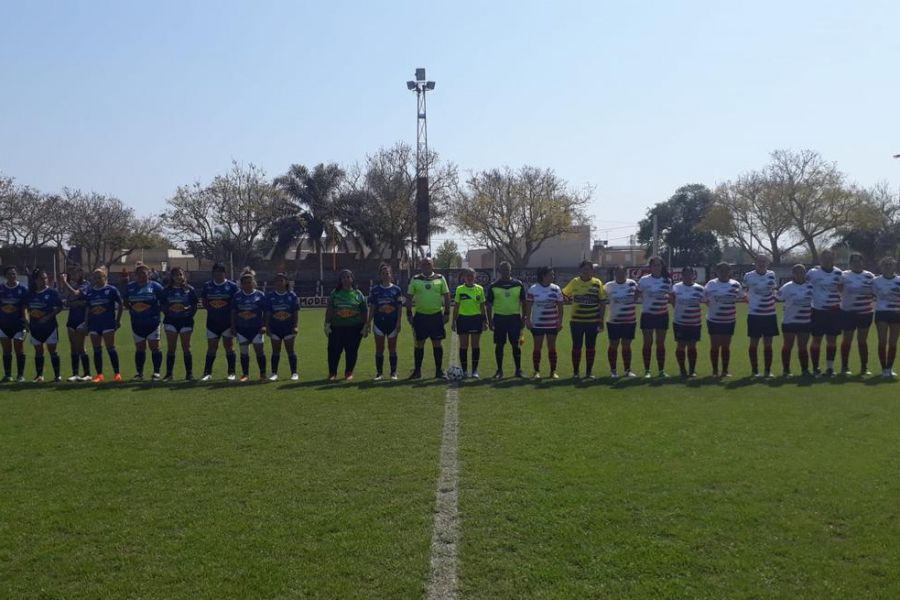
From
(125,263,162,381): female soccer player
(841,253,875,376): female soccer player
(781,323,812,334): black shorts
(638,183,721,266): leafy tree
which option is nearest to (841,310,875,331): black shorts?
(841,253,875,376): female soccer player

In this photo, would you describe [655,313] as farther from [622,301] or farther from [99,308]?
[99,308]

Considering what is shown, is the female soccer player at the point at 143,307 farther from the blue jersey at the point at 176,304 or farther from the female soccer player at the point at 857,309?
the female soccer player at the point at 857,309

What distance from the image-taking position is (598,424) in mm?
8109

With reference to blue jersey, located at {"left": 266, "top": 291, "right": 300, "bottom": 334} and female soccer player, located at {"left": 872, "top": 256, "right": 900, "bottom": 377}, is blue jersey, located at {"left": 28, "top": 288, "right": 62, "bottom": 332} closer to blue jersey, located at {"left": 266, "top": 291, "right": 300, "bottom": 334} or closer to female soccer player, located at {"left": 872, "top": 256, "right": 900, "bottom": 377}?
blue jersey, located at {"left": 266, "top": 291, "right": 300, "bottom": 334}

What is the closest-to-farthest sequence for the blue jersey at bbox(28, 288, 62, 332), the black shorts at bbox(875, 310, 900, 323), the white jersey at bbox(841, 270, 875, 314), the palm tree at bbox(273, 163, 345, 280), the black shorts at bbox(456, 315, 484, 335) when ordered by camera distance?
the black shorts at bbox(875, 310, 900, 323) < the white jersey at bbox(841, 270, 875, 314) < the black shorts at bbox(456, 315, 484, 335) < the blue jersey at bbox(28, 288, 62, 332) < the palm tree at bbox(273, 163, 345, 280)

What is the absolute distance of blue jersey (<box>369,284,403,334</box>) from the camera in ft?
39.0

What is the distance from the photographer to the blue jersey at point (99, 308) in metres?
11.9

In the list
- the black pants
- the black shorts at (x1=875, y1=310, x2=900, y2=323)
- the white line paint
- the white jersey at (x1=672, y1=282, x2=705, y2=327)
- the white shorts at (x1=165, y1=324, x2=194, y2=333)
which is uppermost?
the white jersey at (x1=672, y1=282, x2=705, y2=327)

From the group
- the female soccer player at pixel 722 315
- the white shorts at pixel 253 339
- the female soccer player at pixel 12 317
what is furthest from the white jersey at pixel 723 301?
the female soccer player at pixel 12 317

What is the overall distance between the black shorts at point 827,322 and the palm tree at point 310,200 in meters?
45.3

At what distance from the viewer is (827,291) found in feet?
38.5

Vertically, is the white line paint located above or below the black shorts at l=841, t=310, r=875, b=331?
below

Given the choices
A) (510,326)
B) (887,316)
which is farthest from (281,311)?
(887,316)

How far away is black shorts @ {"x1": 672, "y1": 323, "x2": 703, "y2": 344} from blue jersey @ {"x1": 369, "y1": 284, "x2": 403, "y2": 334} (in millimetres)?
4149
